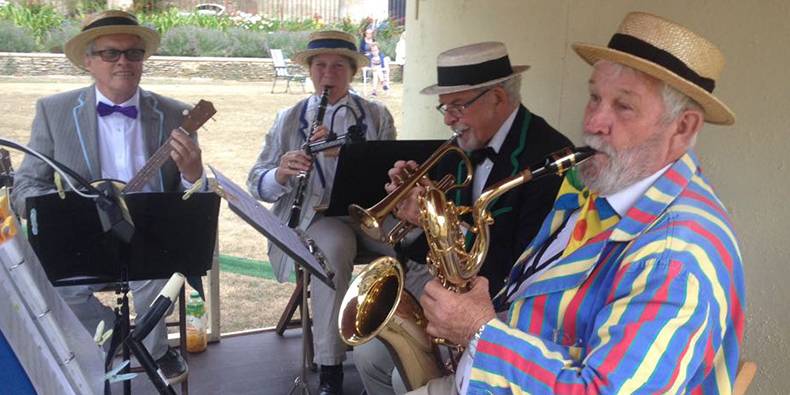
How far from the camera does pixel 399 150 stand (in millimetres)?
3146

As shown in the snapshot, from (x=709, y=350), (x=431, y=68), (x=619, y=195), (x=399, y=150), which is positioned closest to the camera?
(x=709, y=350)

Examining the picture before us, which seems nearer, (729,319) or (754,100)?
(729,319)

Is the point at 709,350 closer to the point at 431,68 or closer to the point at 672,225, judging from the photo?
the point at 672,225

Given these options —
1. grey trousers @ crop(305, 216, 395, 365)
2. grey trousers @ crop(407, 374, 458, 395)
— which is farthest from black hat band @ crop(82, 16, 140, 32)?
grey trousers @ crop(407, 374, 458, 395)

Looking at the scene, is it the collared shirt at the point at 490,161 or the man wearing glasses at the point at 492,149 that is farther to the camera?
the collared shirt at the point at 490,161

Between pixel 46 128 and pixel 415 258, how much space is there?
183 cm

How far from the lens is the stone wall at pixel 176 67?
690 inches


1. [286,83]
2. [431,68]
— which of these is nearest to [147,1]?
[286,83]

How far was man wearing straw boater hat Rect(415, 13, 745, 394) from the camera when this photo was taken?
1438 mm

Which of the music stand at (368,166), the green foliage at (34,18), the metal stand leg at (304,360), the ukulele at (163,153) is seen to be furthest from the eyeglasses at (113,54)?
the green foliage at (34,18)

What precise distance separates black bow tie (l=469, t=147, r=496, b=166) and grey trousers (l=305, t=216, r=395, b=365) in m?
0.88

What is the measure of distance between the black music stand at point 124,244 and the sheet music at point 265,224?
1.34 feet

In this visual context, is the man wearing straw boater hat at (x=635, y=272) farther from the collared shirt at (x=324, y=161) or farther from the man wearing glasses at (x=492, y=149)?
the collared shirt at (x=324, y=161)

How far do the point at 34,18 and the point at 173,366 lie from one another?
1951cm
